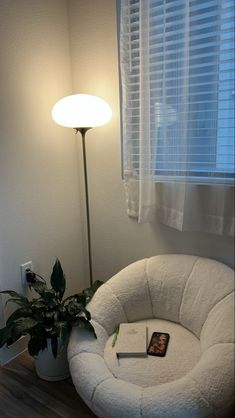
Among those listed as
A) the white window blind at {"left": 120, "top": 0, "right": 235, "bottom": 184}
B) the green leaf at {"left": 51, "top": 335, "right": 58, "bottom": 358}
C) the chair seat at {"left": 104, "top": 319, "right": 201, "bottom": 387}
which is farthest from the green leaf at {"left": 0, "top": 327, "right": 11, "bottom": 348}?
the white window blind at {"left": 120, "top": 0, "right": 235, "bottom": 184}

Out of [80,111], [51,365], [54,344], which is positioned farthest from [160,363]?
[80,111]

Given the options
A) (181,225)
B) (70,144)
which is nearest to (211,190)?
(181,225)

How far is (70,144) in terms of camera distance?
1.93 m

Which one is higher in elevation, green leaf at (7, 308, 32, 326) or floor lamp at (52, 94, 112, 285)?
floor lamp at (52, 94, 112, 285)

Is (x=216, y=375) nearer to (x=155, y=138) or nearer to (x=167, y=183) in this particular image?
(x=167, y=183)

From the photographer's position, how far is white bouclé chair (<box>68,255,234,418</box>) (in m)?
1.11

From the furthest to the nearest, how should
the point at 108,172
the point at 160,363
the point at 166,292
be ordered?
the point at 108,172 → the point at 166,292 → the point at 160,363

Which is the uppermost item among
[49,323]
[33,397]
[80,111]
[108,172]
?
[80,111]

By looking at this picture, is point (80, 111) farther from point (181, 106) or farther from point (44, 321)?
point (44, 321)

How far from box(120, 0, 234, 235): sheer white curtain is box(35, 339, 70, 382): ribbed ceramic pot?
2.68 ft

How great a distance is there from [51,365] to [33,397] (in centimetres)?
16

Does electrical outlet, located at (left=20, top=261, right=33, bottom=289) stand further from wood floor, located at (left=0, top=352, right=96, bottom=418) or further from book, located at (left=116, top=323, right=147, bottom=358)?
book, located at (left=116, top=323, right=147, bottom=358)

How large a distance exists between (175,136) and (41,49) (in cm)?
88

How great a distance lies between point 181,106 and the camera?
4.66ft
